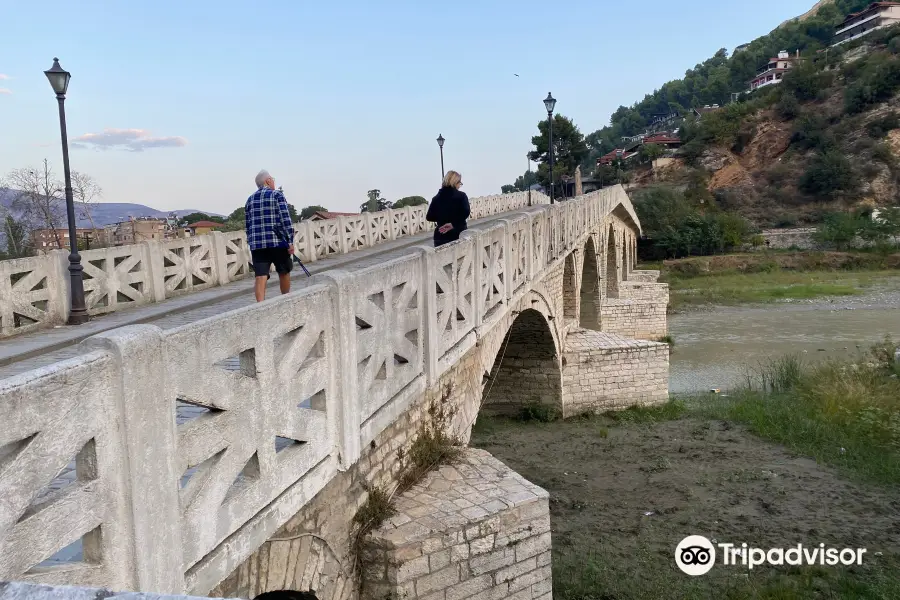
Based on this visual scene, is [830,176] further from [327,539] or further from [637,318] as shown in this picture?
[327,539]

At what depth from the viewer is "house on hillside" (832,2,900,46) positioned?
308 ft

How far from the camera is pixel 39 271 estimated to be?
24.7 feet

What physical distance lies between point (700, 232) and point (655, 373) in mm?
40555

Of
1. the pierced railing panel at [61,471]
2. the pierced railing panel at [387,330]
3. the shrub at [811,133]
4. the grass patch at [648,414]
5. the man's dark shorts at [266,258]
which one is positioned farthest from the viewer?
the shrub at [811,133]

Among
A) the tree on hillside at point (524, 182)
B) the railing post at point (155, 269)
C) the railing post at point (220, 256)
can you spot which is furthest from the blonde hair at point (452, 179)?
the tree on hillside at point (524, 182)

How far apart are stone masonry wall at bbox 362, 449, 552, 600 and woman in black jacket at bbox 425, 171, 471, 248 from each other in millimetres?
3106

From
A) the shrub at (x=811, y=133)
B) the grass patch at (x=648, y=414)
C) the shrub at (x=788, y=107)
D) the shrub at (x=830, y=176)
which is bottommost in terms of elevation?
the grass patch at (x=648, y=414)

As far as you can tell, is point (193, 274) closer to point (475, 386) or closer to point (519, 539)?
point (475, 386)

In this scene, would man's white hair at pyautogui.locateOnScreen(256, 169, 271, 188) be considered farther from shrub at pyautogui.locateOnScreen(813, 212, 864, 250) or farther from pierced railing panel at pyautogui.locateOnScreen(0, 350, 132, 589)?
shrub at pyautogui.locateOnScreen(813, 212, 864, 250)

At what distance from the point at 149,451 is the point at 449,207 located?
6241 millimetres

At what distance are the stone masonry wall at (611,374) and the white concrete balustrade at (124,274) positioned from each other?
6377mm

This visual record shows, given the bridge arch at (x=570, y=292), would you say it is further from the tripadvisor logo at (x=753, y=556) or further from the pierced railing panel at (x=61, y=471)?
the pierced railing panel at (x=61, y=471)

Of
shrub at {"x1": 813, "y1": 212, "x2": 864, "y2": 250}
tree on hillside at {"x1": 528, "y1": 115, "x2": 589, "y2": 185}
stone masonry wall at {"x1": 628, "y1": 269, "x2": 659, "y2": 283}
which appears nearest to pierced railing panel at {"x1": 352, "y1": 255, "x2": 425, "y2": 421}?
stone masonry wall at {"x1": 628, "y1": 269, "x2": 659, "y2": 283}

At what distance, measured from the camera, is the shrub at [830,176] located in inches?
2478
